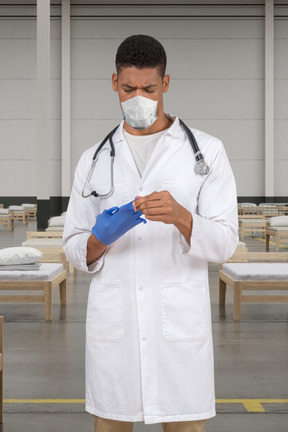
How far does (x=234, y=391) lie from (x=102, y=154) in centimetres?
250

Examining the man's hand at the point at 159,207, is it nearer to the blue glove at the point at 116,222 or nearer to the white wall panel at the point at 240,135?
the blue glove at the point at 116,222

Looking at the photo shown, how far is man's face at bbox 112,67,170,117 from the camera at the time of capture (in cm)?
168

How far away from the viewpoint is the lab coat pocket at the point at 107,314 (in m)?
1.71

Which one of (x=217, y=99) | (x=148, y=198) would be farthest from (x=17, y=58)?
(x=148, y=198)

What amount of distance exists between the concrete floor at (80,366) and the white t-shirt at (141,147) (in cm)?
190

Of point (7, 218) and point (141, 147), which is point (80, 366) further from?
point (7, 218)

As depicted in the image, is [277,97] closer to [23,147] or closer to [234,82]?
[234,82]

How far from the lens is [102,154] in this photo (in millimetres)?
1805

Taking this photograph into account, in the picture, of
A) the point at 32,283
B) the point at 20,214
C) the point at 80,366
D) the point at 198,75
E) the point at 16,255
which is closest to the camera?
the point at 80,366

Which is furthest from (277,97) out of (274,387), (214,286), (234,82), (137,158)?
(137,158)

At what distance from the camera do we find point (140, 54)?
5.46 ft

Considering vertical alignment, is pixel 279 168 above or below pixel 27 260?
above

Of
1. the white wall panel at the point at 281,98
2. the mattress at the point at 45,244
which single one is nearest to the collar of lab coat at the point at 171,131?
the mattress at the point at 45,244

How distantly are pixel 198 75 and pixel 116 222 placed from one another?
73.5 feet
